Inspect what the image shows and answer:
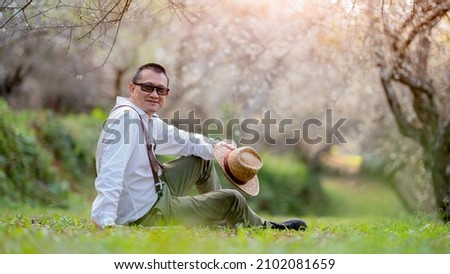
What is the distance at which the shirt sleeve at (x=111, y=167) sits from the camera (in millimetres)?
5418

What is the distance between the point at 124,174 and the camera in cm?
581

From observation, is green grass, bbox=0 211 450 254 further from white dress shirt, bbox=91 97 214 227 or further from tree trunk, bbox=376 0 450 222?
tree trunk, bbox=376 0 450 222

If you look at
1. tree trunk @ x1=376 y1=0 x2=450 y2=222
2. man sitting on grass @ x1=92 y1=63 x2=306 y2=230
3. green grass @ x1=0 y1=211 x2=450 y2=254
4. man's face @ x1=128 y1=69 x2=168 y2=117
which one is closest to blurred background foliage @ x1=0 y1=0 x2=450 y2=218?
tree trunk @ x1=376 y1=0 x2=450 y2=222

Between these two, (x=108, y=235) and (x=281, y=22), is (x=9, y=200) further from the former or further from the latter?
(x=108, y=235)

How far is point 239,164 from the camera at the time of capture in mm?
6027

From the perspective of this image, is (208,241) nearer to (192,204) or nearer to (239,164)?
(192,204)

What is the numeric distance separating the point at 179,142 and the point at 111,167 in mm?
1002

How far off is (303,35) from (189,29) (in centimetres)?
625

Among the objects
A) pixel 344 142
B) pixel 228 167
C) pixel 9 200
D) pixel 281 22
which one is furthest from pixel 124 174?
pixel 344 142

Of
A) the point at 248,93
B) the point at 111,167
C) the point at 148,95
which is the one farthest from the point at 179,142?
the point at 248,93

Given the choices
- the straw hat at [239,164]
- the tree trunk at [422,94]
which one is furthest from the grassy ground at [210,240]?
the tree trunk at [422,94]

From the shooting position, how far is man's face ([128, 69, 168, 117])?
6.08 metres

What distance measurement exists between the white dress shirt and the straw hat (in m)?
0.13

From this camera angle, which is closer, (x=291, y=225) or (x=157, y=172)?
(x=157, y=172)
